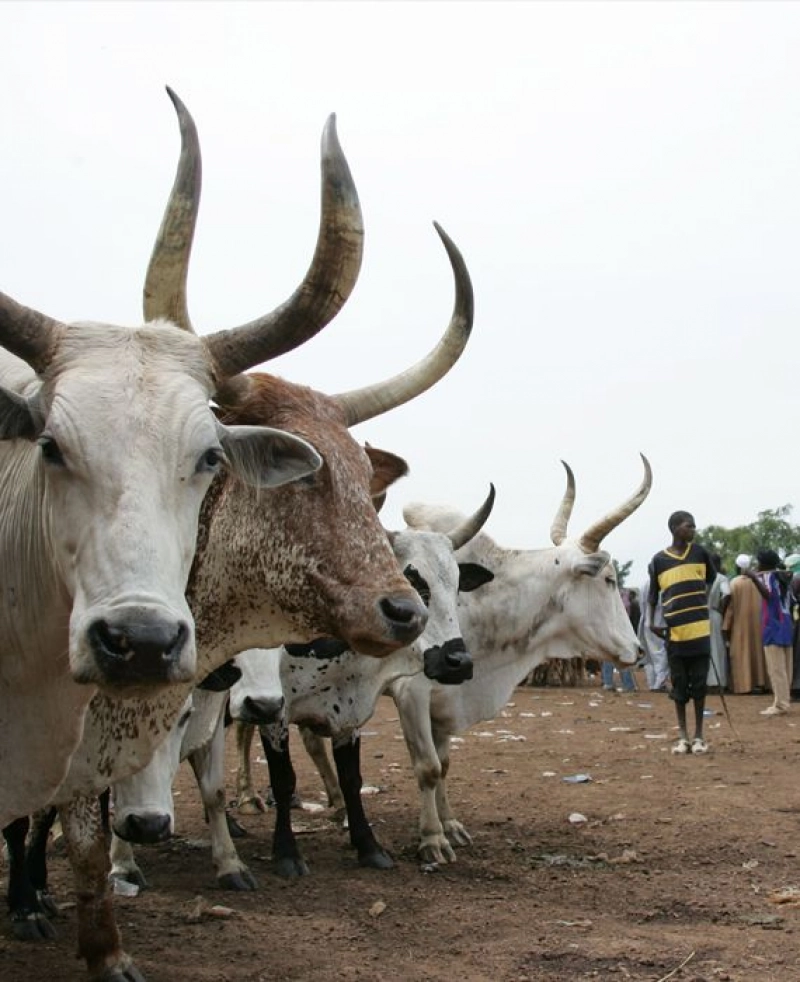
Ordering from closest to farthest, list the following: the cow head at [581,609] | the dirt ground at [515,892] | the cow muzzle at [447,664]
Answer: the dirt ground at [515,892]
the cow muzzle at [447,664]
the cow head at [581,609]

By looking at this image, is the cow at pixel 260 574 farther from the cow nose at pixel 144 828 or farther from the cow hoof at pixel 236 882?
the cow hoof at pixel 236 882

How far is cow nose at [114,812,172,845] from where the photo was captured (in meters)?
4.52

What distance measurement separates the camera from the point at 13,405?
3.04 m

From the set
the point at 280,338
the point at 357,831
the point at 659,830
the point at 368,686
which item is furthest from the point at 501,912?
the point at 280,338

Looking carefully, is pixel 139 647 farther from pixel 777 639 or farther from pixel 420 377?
pixel 777 639

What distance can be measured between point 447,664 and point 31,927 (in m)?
2.26

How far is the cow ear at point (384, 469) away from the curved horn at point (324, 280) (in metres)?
1.79

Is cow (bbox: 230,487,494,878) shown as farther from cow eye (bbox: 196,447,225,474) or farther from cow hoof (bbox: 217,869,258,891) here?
cow eye (bbox: 196,447,225,474)

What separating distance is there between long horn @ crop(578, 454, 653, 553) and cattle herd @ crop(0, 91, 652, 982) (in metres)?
2.56

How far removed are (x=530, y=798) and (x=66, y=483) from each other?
245 inches

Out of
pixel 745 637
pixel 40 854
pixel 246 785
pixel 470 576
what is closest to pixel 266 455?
pixel 40 854

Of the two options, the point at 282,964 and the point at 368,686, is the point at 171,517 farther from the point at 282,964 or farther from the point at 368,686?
the point at 368,686

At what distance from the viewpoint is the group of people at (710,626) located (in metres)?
10.1

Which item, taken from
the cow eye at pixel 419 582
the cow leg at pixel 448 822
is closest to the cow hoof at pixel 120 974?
the cow eye at pixel 419 582
